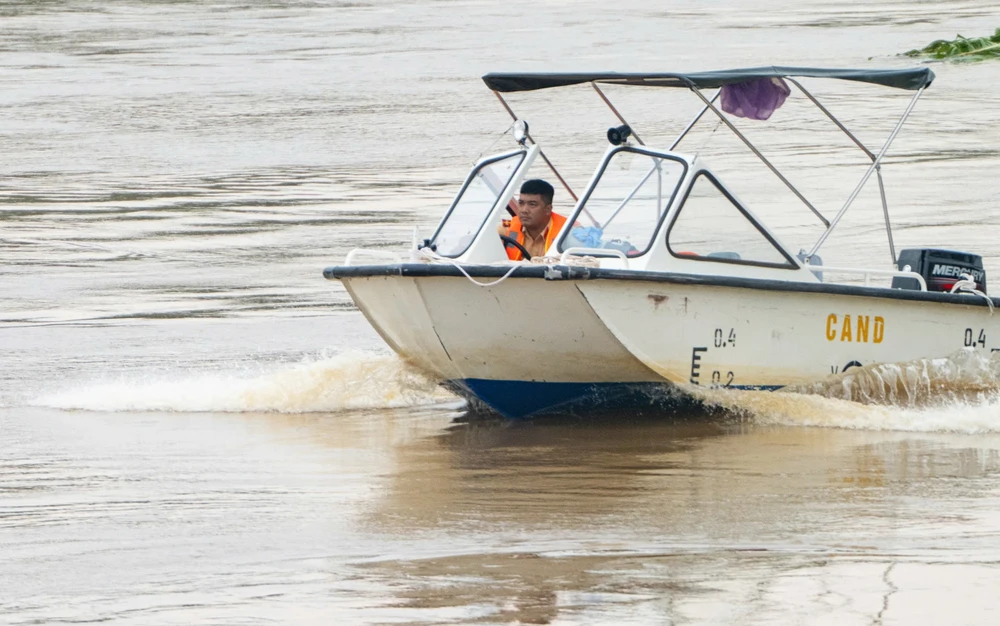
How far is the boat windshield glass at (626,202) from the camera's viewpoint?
32.3ft

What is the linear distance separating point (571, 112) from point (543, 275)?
17.6 meters

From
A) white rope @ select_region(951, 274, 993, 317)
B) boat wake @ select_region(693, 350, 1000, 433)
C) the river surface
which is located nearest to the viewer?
the river surface

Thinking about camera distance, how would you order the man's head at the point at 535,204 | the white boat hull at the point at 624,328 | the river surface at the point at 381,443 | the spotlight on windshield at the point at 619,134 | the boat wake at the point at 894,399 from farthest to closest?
the man's head at the point at 535,204 < the spotlight on windshield at the point at 619,134 < the boat wake at the point at 894,399 < the white boat hull at the point at 624,328 < the river surface at the point at 381,443

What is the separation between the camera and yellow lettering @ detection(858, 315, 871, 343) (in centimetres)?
1012

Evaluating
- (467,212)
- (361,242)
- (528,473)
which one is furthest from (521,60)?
Result: (528,473)

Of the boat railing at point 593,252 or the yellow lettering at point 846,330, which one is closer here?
the boat railing at point 593,252

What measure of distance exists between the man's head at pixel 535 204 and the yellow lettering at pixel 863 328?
184cm

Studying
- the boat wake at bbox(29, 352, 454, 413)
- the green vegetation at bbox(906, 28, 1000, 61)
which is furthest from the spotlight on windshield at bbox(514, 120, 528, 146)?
the green vegetation at bbox(906, 28, 1000, 61)

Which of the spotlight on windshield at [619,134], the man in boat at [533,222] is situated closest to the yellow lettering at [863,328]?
the spotlight on windshield at [619,134]

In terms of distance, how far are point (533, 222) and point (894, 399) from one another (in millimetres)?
2286

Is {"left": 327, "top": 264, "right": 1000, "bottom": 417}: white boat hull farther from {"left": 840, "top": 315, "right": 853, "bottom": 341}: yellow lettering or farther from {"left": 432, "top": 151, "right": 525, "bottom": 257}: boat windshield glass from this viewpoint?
{"left": 432, "top": 151, "right": 525, "bottom": 257}: boat windshield glass

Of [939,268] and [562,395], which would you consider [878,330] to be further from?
[562,395]

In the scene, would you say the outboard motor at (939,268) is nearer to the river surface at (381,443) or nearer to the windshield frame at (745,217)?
the river surface at (381,443)

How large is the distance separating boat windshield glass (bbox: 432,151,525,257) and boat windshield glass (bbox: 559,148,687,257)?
591 millimetres
